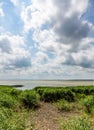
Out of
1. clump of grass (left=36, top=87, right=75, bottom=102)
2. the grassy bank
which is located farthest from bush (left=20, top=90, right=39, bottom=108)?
clump of grass (left=36, top=87, right=75, bottom=102)

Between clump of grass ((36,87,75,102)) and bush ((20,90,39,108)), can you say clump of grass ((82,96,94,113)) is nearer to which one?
bush ((20,90,39,108))

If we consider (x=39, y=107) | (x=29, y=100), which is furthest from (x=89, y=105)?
(x=29, y=100)

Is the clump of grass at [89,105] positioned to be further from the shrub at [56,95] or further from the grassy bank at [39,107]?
the shrub at [56,95]

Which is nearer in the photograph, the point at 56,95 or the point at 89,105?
the point at 89,105

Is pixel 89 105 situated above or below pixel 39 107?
above

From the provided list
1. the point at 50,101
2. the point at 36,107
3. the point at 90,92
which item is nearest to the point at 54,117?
the point at 36,107

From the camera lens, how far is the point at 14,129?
6180 mm

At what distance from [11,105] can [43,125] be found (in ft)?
12.1

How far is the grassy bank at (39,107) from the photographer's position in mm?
6844

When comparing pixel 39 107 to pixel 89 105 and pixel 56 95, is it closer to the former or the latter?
pixel 89 105

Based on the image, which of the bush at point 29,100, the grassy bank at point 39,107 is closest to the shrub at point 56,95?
the grassy bank at point 39,107

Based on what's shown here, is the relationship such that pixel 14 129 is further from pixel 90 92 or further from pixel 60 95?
pixel 90 92

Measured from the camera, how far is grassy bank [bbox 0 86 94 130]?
22.5ft

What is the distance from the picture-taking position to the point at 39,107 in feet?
47.4
